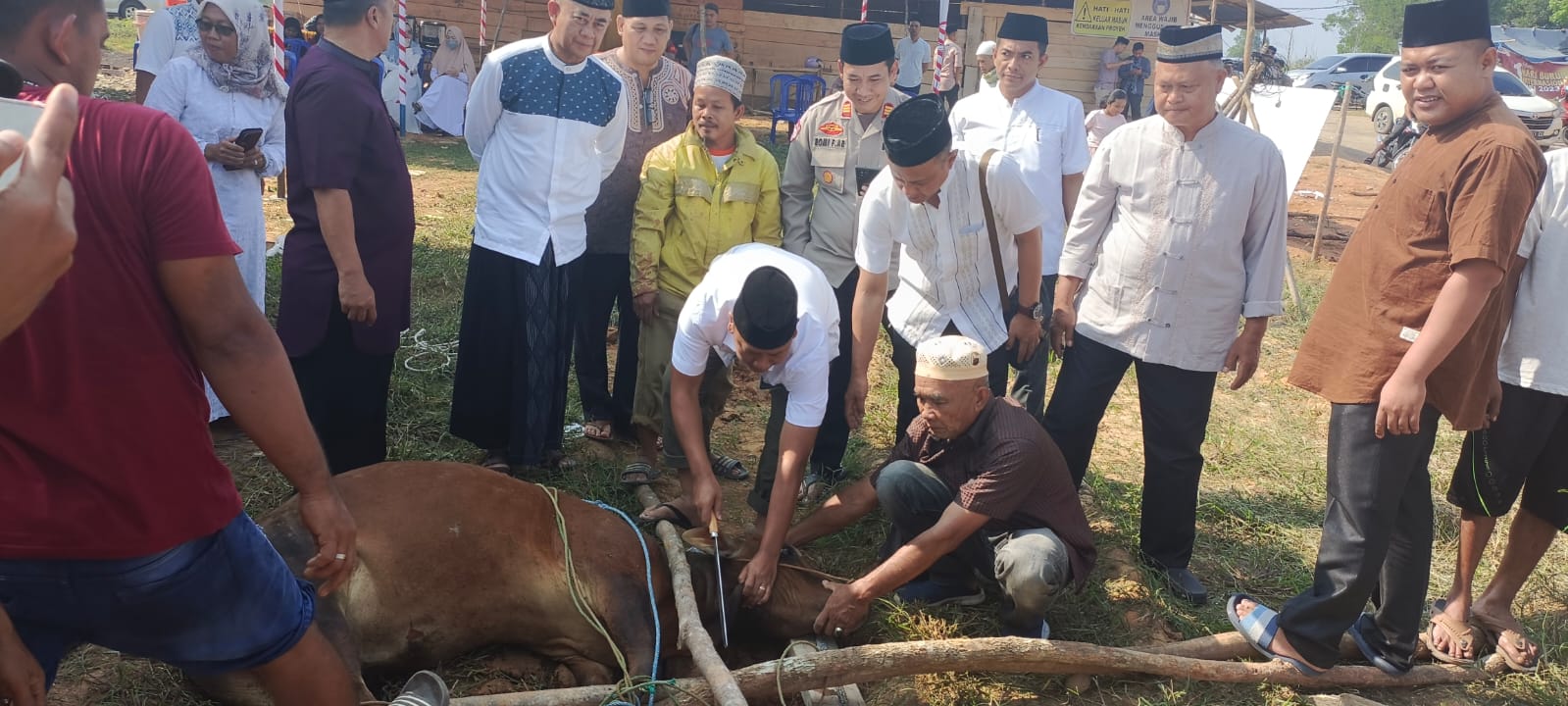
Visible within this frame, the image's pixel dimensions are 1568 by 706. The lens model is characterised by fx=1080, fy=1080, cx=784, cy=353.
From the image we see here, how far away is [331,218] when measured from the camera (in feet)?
12.7

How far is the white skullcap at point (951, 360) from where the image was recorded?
→ 3691 mm

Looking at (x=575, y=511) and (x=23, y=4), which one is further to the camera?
(x=575, y=511)

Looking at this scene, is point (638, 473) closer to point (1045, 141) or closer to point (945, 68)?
point (1045, 141)

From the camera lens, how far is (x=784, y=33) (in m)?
19.8

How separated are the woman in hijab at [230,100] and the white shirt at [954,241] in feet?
9.51

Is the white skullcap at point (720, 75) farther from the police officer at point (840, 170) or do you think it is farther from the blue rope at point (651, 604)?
the blue rope at point (651, 604)

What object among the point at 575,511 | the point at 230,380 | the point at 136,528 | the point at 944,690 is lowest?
the point at 944,690

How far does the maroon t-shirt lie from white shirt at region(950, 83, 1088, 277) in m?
4.21

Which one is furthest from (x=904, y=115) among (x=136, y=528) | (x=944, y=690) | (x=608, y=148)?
(x=136, y=528)

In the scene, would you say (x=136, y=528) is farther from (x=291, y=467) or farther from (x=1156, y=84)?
(x=1156, y=84)

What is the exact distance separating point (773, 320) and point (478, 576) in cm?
127

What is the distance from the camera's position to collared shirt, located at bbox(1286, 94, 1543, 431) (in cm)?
317

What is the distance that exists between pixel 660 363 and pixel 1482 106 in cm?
327

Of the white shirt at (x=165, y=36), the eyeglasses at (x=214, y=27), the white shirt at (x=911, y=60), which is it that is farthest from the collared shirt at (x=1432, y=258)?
the white shirt at (x=911, y=60)
